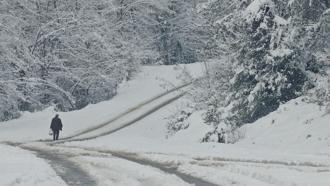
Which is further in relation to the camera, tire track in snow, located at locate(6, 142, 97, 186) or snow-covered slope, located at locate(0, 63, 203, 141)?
snow-covered slope, located at locate(0, 63, 203, 141)

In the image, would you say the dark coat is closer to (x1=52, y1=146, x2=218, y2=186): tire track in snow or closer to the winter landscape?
the winter landscape

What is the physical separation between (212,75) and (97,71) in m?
14.5

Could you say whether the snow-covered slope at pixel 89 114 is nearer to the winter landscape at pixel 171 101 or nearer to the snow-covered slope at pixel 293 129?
the winter landscape at pixel 171 101

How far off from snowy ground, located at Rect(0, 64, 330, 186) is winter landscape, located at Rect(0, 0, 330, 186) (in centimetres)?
6

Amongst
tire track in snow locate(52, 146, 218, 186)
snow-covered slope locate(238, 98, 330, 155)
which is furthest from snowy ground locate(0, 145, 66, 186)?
snow-covered slope locate(238, 98, 330, 155)

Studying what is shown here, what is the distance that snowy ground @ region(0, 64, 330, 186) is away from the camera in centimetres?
1391

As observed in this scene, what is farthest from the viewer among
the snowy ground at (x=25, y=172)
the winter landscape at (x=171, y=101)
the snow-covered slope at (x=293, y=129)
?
the snow-covered slope at (x=293, y=129)

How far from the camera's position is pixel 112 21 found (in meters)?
51.3

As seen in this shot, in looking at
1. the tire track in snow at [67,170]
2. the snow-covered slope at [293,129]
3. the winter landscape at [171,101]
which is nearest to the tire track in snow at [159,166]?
the winter landscape at [171,101]

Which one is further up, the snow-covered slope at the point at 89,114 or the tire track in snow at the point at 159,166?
the snow-covered slope at the point at 89,114

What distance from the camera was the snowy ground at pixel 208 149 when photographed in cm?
1391

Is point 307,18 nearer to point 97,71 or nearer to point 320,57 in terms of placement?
point 320,57

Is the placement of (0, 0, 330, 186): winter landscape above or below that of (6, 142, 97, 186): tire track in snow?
above

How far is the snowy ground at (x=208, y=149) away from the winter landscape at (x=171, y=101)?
6 centimetres
